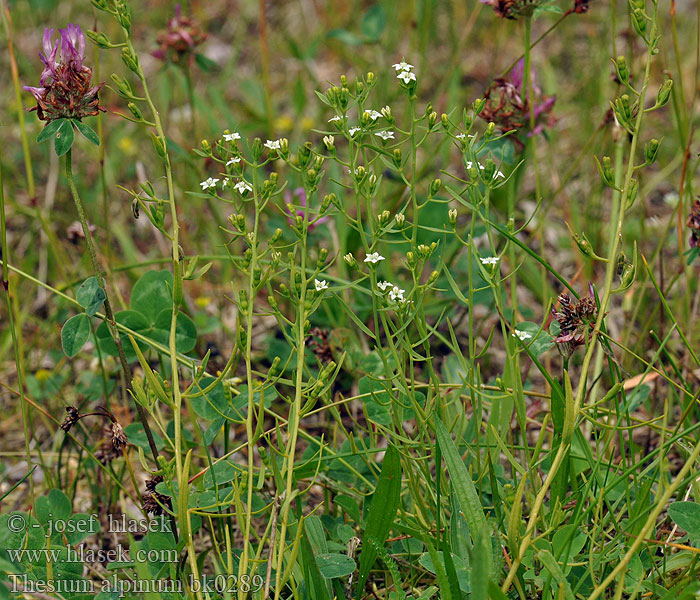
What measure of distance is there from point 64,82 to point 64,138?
9 cm

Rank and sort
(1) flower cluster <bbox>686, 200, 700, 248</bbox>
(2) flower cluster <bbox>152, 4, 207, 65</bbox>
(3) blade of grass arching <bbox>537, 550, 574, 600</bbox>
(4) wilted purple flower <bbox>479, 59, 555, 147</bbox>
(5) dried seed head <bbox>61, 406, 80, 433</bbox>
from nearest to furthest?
(3) blade of grass arching <bbox>537, 550, 574, 600</bbox>, (5) dried seed head <bbox>61, 406, 80, 433</bbox>, (1) flower cluster <bbox>686, 200, 700, 248</bbox>, (4) wilted purple flower <bbox>479, 59, 555, 147</bbox>, (2) flower cluster <bbox>152, 4, 207, 65</bbox>

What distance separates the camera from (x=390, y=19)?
3.43 m

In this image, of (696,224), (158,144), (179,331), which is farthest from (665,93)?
(179,331)

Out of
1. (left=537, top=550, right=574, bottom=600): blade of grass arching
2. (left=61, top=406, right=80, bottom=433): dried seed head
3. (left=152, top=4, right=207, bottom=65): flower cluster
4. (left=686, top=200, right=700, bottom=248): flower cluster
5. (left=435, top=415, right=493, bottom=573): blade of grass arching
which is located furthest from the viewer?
(left=152, top=4, right=207, bottom=65): flower cluster

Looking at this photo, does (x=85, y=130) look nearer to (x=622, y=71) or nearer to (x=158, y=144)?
(x=158, y=144)

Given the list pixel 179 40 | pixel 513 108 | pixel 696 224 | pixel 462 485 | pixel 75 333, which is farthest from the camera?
pixel 179 40

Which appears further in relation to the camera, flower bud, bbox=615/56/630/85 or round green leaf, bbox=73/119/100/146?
round green leaf, bbox=73/119/100/146

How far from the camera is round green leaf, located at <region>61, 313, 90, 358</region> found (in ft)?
4.56

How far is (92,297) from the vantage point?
129 cm

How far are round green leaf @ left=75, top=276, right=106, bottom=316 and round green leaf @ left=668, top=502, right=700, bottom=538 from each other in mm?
1015

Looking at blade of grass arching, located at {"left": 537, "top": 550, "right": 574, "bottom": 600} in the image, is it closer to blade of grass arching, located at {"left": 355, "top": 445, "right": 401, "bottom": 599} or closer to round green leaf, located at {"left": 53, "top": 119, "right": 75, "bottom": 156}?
blade of grass arching, located at {"left": 355, "top": 445, "right": 401, "bottom": 599}

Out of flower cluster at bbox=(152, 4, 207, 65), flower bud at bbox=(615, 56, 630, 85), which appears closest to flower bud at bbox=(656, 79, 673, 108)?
flower bud at bbox=(615, 56, 630, 85)

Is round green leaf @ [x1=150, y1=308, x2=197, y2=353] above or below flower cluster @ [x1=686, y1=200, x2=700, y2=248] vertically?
below

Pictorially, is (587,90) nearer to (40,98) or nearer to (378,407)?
(378,407)
